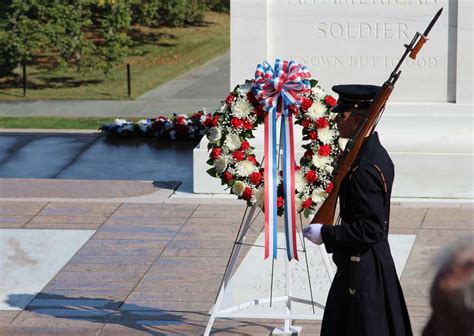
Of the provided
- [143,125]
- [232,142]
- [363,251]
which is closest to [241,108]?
[232,142]

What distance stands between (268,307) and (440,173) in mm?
3502

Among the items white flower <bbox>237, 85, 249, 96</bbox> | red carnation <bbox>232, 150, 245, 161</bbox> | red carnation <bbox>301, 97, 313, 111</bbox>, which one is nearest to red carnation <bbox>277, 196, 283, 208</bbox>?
red carnation <bbox>232, 150, 245, 161</bbox>

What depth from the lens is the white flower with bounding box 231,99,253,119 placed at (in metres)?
6.50

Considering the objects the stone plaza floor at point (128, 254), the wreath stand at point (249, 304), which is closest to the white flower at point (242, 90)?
the wreath stand at point (249, 304)

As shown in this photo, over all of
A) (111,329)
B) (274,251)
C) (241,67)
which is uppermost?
(241,67)

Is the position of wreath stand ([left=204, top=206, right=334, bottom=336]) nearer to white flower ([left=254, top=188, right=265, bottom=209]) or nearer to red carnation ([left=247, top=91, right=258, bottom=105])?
white flower ([left=254, top=188, right=265, bottom=209])

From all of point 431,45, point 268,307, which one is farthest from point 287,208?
point 431,45

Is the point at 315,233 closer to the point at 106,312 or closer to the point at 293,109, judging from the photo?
the point at 293,109

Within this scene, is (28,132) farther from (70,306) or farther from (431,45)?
(70,306)

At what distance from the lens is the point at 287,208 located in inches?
254

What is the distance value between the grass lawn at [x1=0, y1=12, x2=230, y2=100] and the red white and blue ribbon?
1279 centimetres

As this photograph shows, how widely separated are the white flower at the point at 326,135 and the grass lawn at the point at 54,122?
8723mm

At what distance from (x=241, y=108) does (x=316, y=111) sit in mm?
447

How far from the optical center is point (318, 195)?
258 inches
